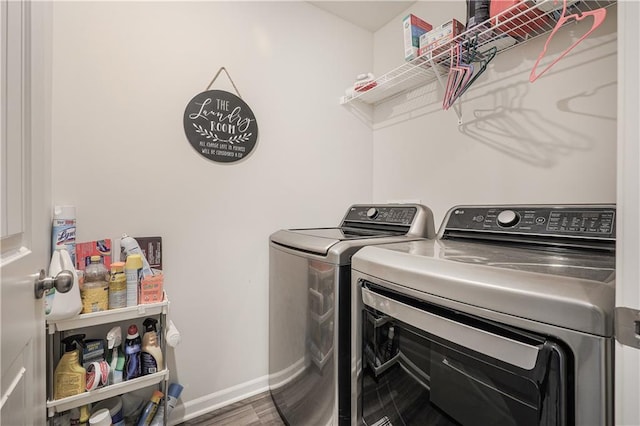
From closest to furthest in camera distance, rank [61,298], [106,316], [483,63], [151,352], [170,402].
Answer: [61,298], [106,316], [151,352], [170,402], [483,63]

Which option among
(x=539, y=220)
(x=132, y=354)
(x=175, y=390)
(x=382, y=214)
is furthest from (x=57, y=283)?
(x=539, y=220)

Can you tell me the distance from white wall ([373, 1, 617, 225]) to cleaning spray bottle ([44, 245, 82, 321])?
Result: 66.9 inches

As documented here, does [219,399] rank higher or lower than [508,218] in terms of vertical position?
lower

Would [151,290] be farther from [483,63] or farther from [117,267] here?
[483,63]

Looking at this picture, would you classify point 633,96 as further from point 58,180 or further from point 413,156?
point 58,180

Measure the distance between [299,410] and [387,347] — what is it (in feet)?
2.15

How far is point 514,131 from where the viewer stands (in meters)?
1.36

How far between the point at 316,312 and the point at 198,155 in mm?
969

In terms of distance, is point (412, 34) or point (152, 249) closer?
point (152, 249)

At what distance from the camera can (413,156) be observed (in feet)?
6.02

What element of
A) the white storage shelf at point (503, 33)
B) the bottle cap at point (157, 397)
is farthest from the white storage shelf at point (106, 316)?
the white storage shelf at point (503, 33)

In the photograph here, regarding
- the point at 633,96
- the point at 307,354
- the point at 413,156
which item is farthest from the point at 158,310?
the point at 413,156

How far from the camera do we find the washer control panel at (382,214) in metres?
1.48

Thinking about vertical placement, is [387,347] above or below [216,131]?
below
